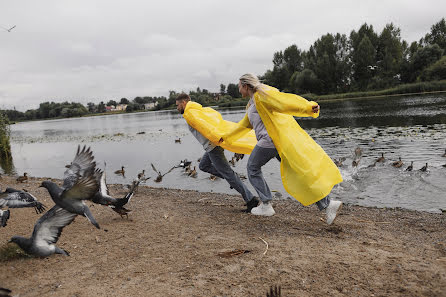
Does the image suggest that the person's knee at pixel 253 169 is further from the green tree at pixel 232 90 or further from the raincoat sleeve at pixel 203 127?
the green tree at pixel 232 90

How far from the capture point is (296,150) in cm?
552

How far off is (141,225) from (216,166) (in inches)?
78.6

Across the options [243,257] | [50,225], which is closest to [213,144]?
[243,257]

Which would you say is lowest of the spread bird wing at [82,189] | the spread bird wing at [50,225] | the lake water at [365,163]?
the lake water at [365,163]

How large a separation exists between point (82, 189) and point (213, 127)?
303 cm

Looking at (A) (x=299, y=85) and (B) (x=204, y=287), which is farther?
(A) (x=299, y=85)

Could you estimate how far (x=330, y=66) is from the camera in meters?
76.7

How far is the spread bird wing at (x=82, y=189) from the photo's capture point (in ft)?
15.1

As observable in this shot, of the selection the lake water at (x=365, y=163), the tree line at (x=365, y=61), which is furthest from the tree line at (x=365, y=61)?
the lake water at (x=365, y=163)

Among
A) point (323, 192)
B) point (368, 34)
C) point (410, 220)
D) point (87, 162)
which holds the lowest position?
point (410, 220)

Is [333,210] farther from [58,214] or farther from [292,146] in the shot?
[58,214]

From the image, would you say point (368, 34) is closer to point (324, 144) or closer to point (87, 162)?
point (324, 144)

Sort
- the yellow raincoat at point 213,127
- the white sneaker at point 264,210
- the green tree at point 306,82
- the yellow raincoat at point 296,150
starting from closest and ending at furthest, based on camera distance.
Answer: the yellow raincoat at point 296,150 → the white sneaker at point 264,210 → the yellow raincoat at point 213,127 → the green tree at point 306,82

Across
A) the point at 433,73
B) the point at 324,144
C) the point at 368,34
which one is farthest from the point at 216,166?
the point at 368,34
